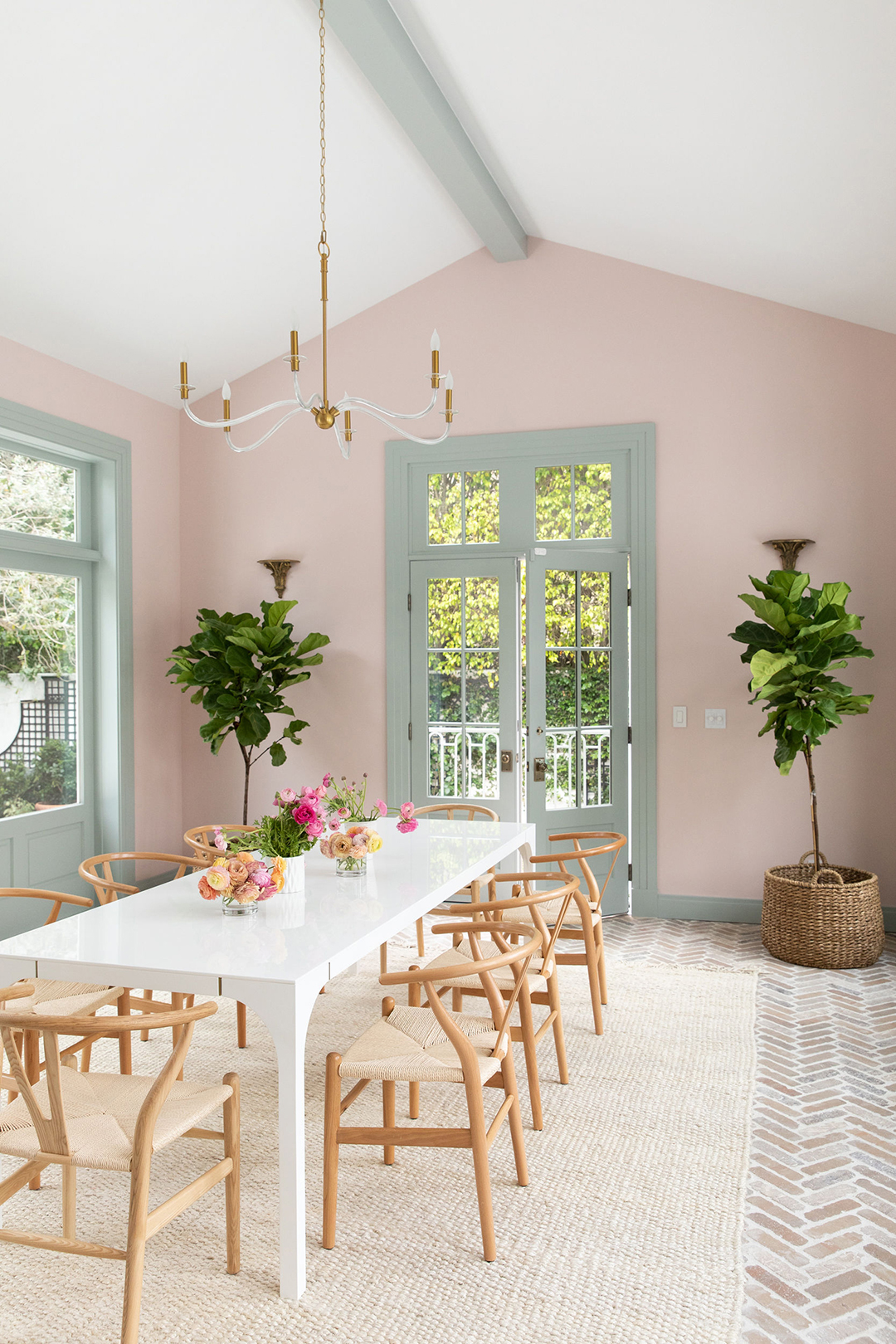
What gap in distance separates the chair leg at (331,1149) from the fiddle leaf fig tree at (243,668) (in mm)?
3408

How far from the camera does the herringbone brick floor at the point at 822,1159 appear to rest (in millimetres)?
2160

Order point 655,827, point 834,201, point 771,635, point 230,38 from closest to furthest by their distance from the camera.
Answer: point 230,38, point 834,201, point 771,635, point 655,827

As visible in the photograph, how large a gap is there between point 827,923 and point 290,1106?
3358 millimetres

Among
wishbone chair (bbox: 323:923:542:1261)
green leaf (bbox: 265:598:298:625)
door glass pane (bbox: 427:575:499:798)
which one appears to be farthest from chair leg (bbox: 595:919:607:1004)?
green leaf (bbox: 265:598:298:625)

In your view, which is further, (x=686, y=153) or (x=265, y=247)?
(x=265, y=247)

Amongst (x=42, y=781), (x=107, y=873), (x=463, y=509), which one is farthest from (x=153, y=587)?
(x=107, y=873)

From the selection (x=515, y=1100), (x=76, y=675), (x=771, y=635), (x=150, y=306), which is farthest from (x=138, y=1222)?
(x=150, y=306)

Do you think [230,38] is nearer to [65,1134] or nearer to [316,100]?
[316,100]

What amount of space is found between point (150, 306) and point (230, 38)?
65.8 inches

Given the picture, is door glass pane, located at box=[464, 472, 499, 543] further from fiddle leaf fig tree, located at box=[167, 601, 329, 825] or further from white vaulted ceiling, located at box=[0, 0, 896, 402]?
white vaulted ceiling, located at box=[0, 0, 896, 402]

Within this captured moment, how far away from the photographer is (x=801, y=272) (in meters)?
4.91

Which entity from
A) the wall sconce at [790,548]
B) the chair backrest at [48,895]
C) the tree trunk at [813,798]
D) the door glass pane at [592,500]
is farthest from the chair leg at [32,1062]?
the wall sconce at [790,548]

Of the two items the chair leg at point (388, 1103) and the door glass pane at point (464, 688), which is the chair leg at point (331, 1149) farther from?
the door glass pane at point (464, 688)

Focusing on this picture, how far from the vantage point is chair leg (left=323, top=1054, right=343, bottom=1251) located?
236 cm
